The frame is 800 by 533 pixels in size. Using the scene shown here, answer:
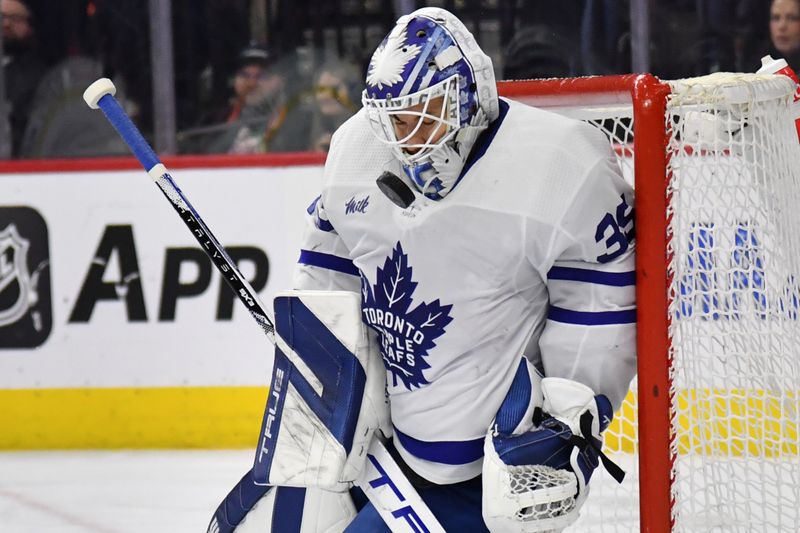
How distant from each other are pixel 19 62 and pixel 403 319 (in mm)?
2628

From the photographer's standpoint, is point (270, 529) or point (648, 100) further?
point (270, 529)

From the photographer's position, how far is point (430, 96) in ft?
5.08

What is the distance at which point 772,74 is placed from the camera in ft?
5.78

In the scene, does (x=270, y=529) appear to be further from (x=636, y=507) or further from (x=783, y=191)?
(x=783, y=191)

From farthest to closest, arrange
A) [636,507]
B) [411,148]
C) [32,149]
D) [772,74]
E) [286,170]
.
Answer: [32,149] → [286,170] → [636,507] → [772,74] → [411,148]

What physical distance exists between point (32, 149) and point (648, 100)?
9.07 feet

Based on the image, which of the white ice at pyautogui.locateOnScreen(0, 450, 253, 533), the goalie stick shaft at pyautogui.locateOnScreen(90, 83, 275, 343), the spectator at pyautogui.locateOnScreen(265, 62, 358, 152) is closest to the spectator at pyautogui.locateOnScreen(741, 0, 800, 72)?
the spectator at pyautogui.locateOnScreen(265, 62, 358, 152)

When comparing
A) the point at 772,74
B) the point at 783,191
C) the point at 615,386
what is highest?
the point at 772,74

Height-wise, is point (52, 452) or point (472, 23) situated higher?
point (472, 23)

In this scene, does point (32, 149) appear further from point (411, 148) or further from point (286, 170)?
point (411, 148)

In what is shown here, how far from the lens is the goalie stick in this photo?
170cm

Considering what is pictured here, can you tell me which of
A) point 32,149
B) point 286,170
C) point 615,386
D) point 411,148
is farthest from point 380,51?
point 32,149

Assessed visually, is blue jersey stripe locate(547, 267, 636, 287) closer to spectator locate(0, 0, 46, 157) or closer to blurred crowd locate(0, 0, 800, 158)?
blurred crowd locate(0, 0, 800, 158)

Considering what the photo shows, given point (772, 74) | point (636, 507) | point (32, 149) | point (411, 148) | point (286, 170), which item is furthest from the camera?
point (32, 149)
